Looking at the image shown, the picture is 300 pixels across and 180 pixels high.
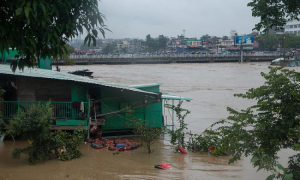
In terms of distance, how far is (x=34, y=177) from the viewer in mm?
8266

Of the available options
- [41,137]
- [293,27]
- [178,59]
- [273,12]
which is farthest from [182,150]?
[293,27]

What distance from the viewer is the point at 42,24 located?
4398mm

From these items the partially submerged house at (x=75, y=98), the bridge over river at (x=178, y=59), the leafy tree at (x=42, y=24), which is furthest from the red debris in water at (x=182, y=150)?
the bridge over river at (x=178, y=59)

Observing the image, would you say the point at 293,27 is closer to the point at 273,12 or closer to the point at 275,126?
the point at 273,12

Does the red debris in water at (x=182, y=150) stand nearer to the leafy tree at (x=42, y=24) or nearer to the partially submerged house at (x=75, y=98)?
the partially submerged house at (x=75, y=98)

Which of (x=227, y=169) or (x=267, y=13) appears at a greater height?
(x=267, y=13)

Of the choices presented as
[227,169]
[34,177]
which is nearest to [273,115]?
[227,169]

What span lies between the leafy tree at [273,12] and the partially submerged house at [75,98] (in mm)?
5283

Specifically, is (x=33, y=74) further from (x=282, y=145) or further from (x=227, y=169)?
(x=282, y=145)

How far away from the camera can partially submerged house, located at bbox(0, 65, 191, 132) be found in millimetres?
11195

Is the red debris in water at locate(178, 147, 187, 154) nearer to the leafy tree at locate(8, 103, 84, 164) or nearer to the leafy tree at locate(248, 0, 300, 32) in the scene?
the leafy tree at locate(8, 103, 84, 164)

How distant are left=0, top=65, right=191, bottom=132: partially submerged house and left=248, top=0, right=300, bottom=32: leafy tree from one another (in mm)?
5283

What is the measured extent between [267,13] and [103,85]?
563 centimetres

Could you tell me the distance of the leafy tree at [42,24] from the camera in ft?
14.5
